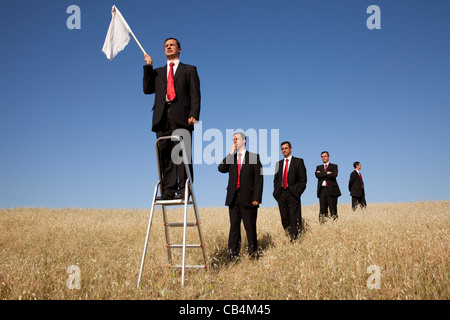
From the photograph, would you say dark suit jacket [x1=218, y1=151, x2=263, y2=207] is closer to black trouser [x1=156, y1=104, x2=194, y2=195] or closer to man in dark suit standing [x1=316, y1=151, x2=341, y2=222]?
black trouser [x1=156, y1=104, x2=194, y2=195]

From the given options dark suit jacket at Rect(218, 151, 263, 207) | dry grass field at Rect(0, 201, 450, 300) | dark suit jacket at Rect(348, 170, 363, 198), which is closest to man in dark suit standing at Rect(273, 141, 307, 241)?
dry grass field at Rect(0, 201, 450, 300)

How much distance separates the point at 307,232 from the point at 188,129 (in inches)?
248

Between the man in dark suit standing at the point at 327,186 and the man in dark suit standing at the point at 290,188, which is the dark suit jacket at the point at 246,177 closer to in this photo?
the man in dark suit standing at the point at 290,188

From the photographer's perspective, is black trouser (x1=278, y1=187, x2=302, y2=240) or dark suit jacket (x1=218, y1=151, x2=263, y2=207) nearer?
dark suit jacket (x1=218, y1=151, x2=263, y2=207)

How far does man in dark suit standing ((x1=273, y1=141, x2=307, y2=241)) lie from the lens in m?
9.70

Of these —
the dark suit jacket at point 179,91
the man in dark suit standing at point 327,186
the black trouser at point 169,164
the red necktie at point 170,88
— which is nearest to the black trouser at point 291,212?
the man in dark suit standing at point 327,186

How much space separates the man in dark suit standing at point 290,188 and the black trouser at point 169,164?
5.15 meters

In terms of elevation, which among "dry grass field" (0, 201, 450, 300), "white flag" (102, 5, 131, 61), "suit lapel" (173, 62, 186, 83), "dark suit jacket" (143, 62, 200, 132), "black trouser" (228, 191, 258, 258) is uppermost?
"white flag" (102, 5, 131, 61)

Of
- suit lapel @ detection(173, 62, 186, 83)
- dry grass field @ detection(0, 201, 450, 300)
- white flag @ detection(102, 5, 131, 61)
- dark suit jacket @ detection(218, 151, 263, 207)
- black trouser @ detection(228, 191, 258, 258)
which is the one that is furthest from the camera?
dark suit jacket @ detection(218, 151, 263, 207)

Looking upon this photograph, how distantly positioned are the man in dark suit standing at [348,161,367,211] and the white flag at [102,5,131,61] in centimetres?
1538

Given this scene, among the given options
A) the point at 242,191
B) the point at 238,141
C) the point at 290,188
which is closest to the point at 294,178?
the point at 290,188

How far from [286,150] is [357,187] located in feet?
31.1
